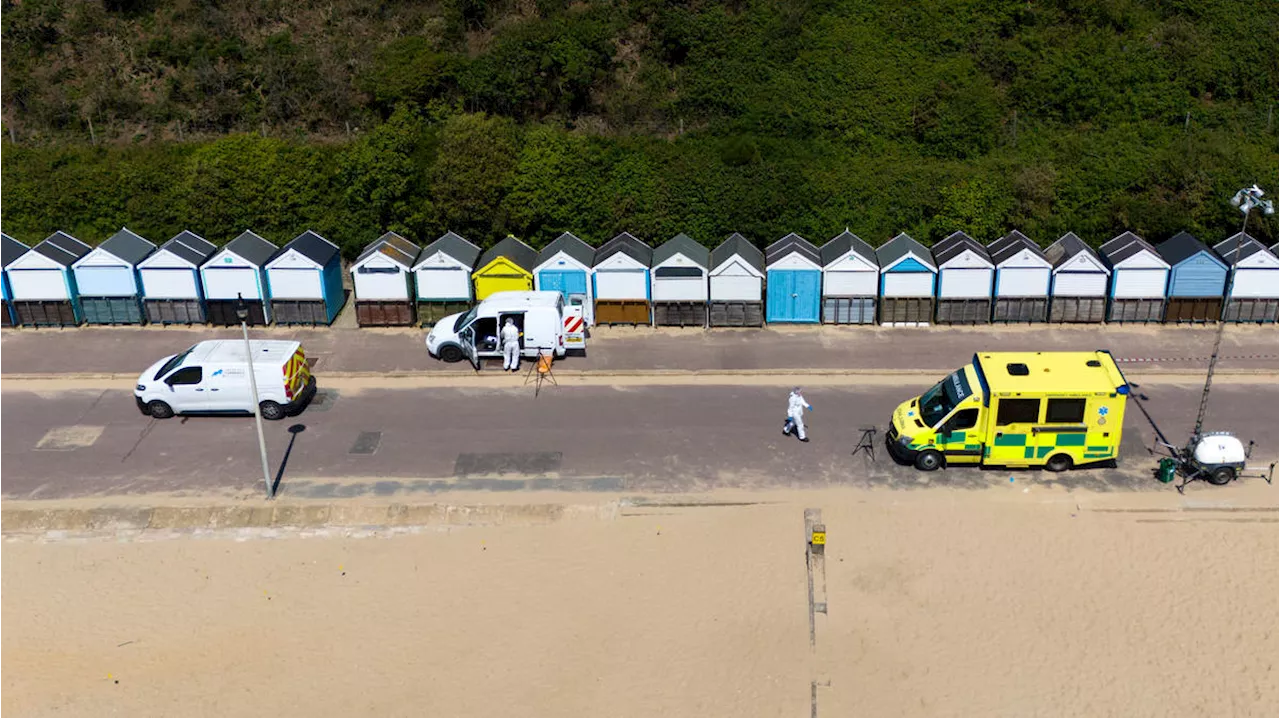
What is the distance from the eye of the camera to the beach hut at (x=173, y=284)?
2853 centimetres

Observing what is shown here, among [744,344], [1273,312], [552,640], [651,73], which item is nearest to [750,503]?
[552,640]

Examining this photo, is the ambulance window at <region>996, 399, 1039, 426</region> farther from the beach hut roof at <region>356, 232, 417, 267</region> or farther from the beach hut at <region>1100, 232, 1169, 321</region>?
the beach hut roof at <region>356, 232, 417, 267</region>

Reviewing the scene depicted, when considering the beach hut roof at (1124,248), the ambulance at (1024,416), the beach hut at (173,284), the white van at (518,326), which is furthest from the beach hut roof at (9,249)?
the beach hut roof at (1124,248)

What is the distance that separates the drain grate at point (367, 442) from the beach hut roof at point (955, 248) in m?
15.2

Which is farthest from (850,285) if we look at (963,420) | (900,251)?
(963,420)

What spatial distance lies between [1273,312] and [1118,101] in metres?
10.4

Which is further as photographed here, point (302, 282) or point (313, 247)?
point (313, 247)

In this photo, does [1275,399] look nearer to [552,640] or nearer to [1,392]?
[552,640]

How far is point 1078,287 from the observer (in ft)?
92.2

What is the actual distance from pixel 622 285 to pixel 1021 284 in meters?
10.7

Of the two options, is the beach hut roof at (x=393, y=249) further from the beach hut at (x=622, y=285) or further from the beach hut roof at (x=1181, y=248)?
the beach hut roof at (x=1181, y=248)

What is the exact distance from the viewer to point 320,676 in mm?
16469

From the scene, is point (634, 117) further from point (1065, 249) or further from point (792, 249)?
point (1065, 249)

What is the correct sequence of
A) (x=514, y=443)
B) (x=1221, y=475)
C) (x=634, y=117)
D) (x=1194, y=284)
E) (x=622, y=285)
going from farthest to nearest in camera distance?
1. (x=634, y=117)
2. (x=622, y=285)
3. (x=1194, y=284)
4. (x=514, y=443)
5. (x=1221, y=475)
